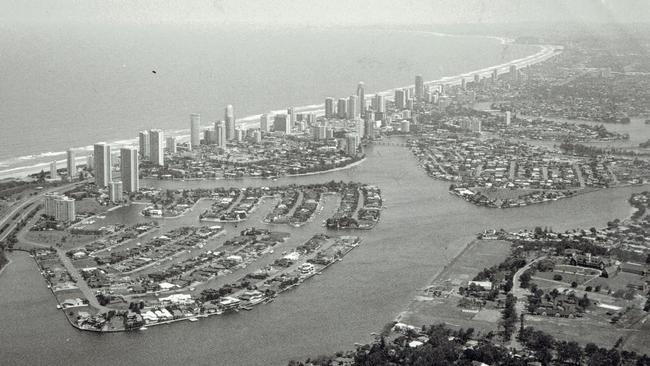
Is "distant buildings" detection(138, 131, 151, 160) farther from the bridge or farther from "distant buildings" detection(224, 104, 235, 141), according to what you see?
the bridge

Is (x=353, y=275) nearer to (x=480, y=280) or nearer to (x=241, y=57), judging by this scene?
(x=480, y=280)

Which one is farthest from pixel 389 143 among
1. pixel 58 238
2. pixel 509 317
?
pixel 509 317

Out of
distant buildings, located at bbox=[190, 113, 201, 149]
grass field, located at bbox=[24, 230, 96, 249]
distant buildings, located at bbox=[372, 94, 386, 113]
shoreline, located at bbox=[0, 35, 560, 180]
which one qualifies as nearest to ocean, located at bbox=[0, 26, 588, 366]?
shoreline, located at bbox=[0, 35, 560, 180]

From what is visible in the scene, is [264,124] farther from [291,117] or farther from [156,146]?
[156,146]

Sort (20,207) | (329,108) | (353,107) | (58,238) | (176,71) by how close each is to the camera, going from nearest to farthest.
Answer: (58,238) → (20,207) → (353,107) → (329,108) → (176,71)

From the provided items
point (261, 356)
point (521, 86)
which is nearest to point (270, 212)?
point (261, 356)

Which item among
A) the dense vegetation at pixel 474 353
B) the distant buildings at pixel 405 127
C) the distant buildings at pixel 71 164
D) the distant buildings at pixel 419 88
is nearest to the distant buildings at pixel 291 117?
the distant buildings at pixel 405 127
